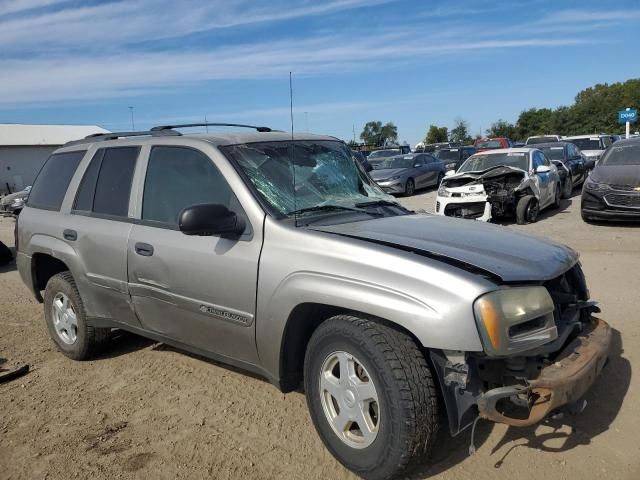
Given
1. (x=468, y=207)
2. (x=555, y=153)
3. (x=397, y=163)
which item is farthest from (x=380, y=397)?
(x=397, y=163)

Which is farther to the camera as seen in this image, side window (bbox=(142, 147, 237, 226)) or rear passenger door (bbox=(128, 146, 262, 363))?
side window (bbox=(142, 147, 237, 226))

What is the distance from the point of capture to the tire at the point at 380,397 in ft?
8.55

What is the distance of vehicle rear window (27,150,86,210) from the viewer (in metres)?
4.84

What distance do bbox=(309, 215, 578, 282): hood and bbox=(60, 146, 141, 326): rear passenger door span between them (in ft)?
5.59

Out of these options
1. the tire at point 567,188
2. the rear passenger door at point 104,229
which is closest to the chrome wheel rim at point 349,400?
the rear passenger door at point 104,229

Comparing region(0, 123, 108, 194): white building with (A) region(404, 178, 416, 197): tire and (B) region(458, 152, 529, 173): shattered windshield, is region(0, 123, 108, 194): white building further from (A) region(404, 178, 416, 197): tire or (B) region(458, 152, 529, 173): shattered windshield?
(B) region(458, 152, 529, 173): shattered windshield

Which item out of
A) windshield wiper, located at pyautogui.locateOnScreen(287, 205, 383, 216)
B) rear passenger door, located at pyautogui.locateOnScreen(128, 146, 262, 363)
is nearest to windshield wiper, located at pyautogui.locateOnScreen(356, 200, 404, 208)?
windshield wiper, located at pyautogui.locateOnScreen(287, 205, 383, 216)

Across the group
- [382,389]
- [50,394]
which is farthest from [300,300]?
[50,394]

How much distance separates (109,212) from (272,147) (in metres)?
1.43

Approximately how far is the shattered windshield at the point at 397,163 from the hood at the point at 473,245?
52.2 ft

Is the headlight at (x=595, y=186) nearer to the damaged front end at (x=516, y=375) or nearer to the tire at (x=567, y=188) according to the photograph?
the tire at (x=567, y=188)

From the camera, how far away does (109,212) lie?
4.28m

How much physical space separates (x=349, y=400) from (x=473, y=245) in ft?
3.60

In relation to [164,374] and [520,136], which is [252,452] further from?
[520,136]
